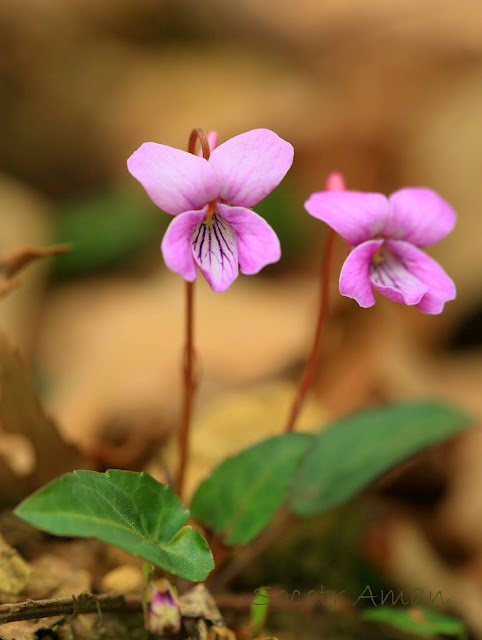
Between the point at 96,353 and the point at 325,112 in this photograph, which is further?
the point at 325,112

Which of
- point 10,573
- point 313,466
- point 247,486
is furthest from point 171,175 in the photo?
point 313,466

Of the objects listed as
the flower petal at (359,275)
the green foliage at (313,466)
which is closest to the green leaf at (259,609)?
the green foliage at (313,466)

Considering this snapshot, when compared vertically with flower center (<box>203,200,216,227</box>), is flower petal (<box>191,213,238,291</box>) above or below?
below

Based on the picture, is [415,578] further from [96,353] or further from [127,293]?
[127,293]

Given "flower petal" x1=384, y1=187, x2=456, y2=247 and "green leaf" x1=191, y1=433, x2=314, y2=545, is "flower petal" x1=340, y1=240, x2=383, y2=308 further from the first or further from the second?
"green leaf" x1=191, y1=433, x2=314, y2=545

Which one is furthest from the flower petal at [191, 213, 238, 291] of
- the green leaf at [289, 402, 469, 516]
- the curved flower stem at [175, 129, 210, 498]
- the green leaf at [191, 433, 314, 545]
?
the green leaf at [289, 402, 469, 516]

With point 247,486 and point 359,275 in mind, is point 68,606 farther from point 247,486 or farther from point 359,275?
point 359,275

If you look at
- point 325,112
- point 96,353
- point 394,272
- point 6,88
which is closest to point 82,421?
point 96,353
